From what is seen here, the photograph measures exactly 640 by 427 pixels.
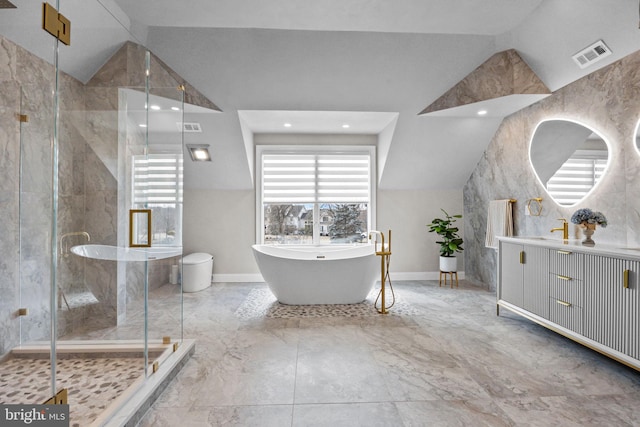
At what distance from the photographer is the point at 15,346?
1.73 meters

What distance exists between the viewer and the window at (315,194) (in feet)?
16.4

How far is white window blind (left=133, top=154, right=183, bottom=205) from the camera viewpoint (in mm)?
2164

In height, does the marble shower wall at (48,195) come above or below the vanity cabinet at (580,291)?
above

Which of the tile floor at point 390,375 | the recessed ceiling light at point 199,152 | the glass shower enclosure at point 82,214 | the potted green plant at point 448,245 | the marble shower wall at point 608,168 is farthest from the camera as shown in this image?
the potted green plant at point 448,245

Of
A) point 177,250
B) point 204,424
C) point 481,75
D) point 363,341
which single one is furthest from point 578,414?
point 481,75

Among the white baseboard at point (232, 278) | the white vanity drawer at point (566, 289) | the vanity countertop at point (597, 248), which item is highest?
the vanity countertop at point (597, 248)

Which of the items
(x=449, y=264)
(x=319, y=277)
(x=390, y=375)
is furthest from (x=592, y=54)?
(x=319, y=277)

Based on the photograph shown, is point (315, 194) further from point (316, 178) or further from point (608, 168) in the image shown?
point (608, 168)

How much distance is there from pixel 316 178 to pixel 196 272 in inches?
87.9

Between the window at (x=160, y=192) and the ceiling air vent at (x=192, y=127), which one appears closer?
the window at (x=160, y=192)

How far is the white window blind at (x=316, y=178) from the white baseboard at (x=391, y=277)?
1213 mm

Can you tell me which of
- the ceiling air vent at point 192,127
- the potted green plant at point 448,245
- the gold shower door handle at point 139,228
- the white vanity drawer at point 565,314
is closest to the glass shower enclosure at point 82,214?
the gold shower door handle at point 139,228

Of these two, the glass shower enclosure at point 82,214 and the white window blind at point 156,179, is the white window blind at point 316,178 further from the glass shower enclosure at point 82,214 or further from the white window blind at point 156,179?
the glass shower enclosure at point 82,214

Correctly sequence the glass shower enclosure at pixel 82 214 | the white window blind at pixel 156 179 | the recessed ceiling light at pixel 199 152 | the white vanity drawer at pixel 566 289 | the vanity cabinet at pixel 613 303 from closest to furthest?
the glass shower enclosure at pixel 82 214, the vanity cabinet at pixel 613 303, the white window blind at pixel 156 179, the white vanity drawer at pixel 566 289, the recessed ceiling light at pixel 199 152
